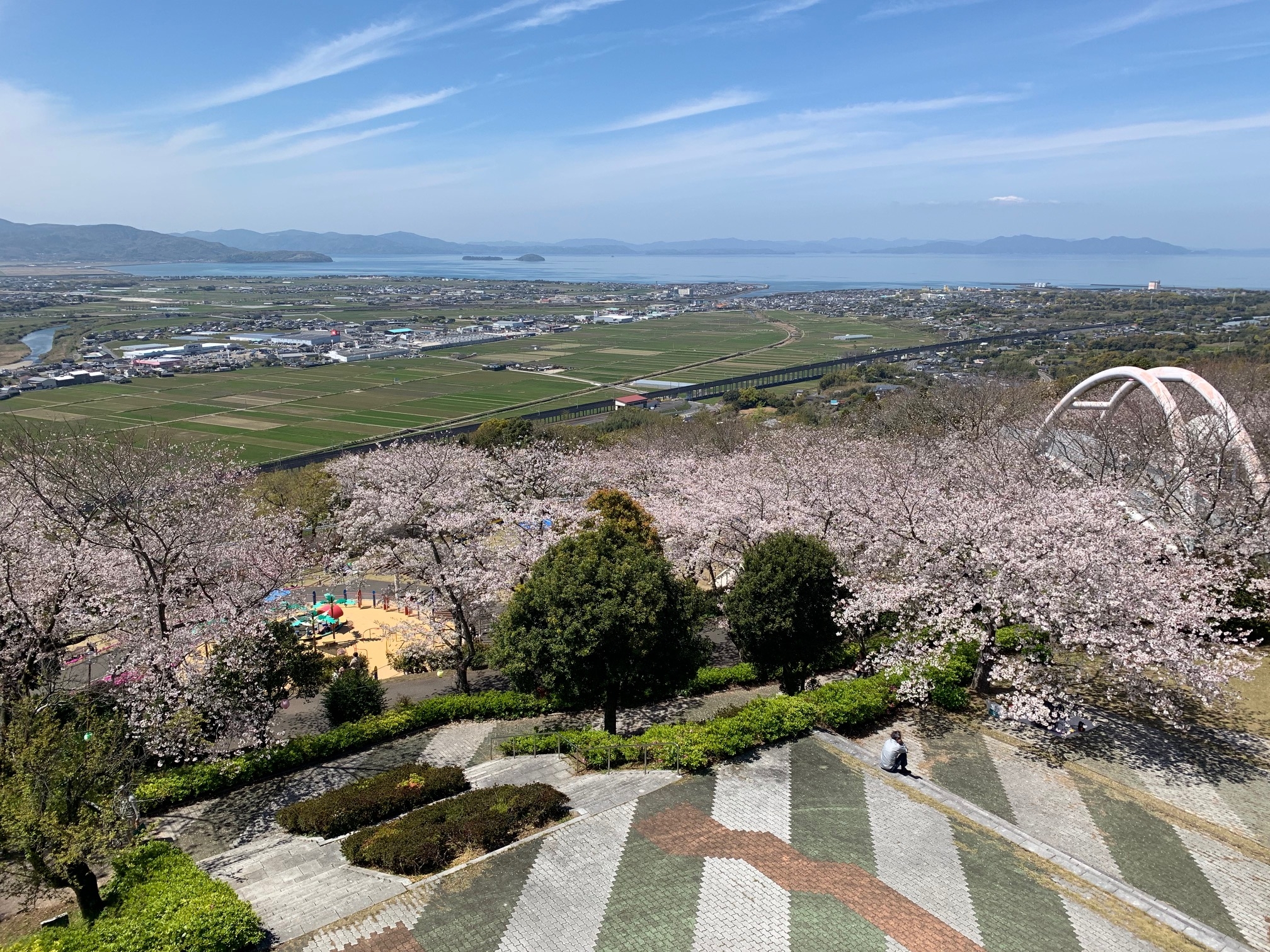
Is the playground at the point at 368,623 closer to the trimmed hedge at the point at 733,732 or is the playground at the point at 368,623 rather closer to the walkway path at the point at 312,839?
the walkway path at the point at 312,839

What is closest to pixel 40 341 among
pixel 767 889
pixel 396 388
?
pixel 396 388

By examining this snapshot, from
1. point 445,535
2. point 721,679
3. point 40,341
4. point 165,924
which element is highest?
point 445,535

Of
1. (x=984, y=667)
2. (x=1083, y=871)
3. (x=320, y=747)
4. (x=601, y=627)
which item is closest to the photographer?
(x=1083, y=871)

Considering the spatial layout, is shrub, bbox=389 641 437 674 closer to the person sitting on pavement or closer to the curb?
the curb

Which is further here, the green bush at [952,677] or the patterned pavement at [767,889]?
the green bush at [952,677]

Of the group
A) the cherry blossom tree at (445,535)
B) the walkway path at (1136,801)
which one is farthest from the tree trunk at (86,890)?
the walkway path at (1136,801)

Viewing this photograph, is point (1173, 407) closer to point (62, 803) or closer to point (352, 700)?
point (352, 700)

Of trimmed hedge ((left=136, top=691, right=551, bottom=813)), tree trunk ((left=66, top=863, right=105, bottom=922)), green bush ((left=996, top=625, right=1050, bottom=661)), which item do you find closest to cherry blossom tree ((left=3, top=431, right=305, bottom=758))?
trimmed hedge ((left=136, top=691, right=551, bottom=813))
